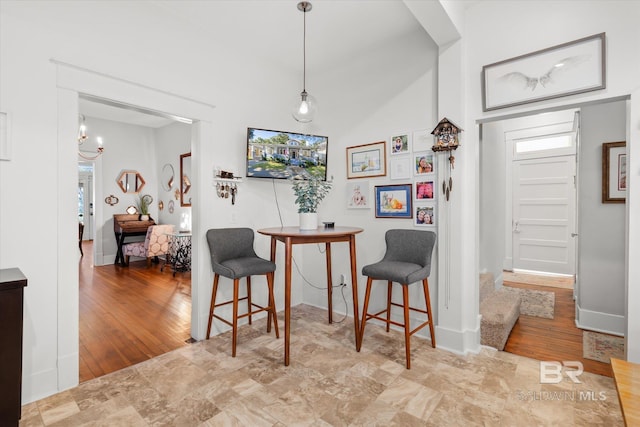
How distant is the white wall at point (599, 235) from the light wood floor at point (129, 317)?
3.93 metres

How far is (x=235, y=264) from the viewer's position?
263cm

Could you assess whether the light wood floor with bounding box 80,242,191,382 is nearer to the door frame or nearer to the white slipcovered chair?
the door frame

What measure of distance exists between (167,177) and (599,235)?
22.9 ft

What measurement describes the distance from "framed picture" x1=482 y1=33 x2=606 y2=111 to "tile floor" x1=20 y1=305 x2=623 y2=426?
1.99 m

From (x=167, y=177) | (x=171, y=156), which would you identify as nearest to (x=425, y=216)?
(x=171, y=156)

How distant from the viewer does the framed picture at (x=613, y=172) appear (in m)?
2.89

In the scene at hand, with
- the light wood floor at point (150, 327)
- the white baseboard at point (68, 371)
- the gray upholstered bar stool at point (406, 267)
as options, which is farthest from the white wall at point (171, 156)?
the gray upholstered bar stool at point (406, 267)

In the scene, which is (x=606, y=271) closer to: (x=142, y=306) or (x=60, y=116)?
(x=60, y=116)

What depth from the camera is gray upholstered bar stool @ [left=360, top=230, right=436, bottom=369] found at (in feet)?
7.75

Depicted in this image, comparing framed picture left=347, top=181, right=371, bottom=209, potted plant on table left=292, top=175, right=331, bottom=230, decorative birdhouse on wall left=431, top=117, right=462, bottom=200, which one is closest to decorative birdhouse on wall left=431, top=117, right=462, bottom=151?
decorative birdhouse on wall left=431, top=117, right=462, bottom=200

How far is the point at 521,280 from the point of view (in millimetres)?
5078

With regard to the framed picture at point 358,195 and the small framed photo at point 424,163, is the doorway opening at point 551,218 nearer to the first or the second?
the small framed photo at point 424,163

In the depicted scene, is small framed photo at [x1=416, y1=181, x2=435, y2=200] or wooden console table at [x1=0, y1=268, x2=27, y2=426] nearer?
wooden console table at [x1=0, y1=268, x2=27, y2=426]

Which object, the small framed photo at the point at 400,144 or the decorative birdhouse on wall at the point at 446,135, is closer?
the decorative birdhouse on wall at the point at 446,135
